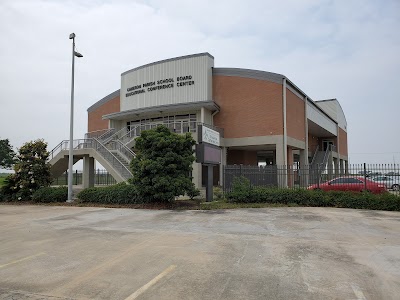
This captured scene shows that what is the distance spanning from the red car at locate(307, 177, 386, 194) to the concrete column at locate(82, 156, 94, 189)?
1734cm

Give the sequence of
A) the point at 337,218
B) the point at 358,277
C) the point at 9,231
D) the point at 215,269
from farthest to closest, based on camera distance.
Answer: the point at 337,218, the point at 9,231, the point at 215,269, the point at 358,277

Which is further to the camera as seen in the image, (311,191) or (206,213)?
(311,191)

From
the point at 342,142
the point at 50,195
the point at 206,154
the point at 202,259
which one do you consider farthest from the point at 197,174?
the point at 342,142

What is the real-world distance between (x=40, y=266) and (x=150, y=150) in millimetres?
9907

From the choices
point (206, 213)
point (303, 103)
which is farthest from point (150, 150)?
point (303, 103)

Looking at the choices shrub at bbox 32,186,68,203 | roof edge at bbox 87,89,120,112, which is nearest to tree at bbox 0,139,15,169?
roof edge at bbox 87,89,120,112

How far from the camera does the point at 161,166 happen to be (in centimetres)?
1536

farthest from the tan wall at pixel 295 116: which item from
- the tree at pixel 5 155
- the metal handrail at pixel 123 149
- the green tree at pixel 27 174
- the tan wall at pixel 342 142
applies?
the tree at pixel 5 155

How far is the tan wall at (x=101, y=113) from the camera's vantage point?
3602cm

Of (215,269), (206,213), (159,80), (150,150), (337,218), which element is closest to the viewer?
(215,269)

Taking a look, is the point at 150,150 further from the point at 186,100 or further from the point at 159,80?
the point at 159,80

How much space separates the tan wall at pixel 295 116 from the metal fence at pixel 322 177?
885 cm

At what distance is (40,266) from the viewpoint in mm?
6457

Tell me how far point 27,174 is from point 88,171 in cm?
641
